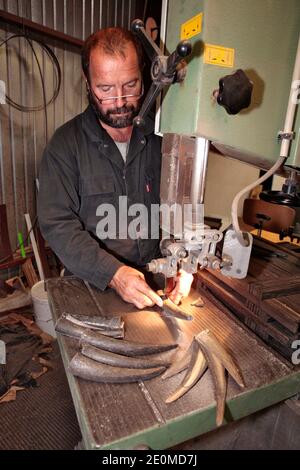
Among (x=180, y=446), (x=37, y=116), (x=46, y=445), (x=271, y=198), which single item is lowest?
(x=46, y=445)

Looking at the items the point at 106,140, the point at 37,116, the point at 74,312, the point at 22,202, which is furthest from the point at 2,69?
the point at 74,312

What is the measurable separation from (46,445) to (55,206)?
112 cm

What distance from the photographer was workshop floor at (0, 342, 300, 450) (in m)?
0.83

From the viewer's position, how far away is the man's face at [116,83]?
3.76ft

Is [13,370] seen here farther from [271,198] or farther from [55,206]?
[271,198]

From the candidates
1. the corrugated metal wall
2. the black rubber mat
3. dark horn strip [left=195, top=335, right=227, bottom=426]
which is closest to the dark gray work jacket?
dark horn strip [left=195, top=335, right=227, bottom=426]

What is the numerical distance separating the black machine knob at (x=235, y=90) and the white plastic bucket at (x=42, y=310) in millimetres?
1861

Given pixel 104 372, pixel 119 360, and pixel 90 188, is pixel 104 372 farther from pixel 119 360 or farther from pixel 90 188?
pixel 90 188

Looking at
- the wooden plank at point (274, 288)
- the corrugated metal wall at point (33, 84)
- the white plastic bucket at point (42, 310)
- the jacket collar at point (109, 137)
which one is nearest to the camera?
the wooden plank at point (274, 288)

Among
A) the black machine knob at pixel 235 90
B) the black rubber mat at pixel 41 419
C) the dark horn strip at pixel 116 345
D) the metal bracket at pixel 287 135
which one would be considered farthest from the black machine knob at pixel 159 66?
the black rubber mat at pixel 41 419

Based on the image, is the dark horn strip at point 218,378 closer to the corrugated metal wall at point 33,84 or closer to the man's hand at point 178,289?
the man's hand at point 178,289

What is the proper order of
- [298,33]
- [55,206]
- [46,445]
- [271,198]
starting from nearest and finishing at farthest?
[298,33], [271,198], [55,206], [46,445]

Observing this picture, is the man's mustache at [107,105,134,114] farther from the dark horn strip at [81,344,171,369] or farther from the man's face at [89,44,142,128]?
the dark horn strip at [81,344,171,369]

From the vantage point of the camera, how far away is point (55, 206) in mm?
1302
